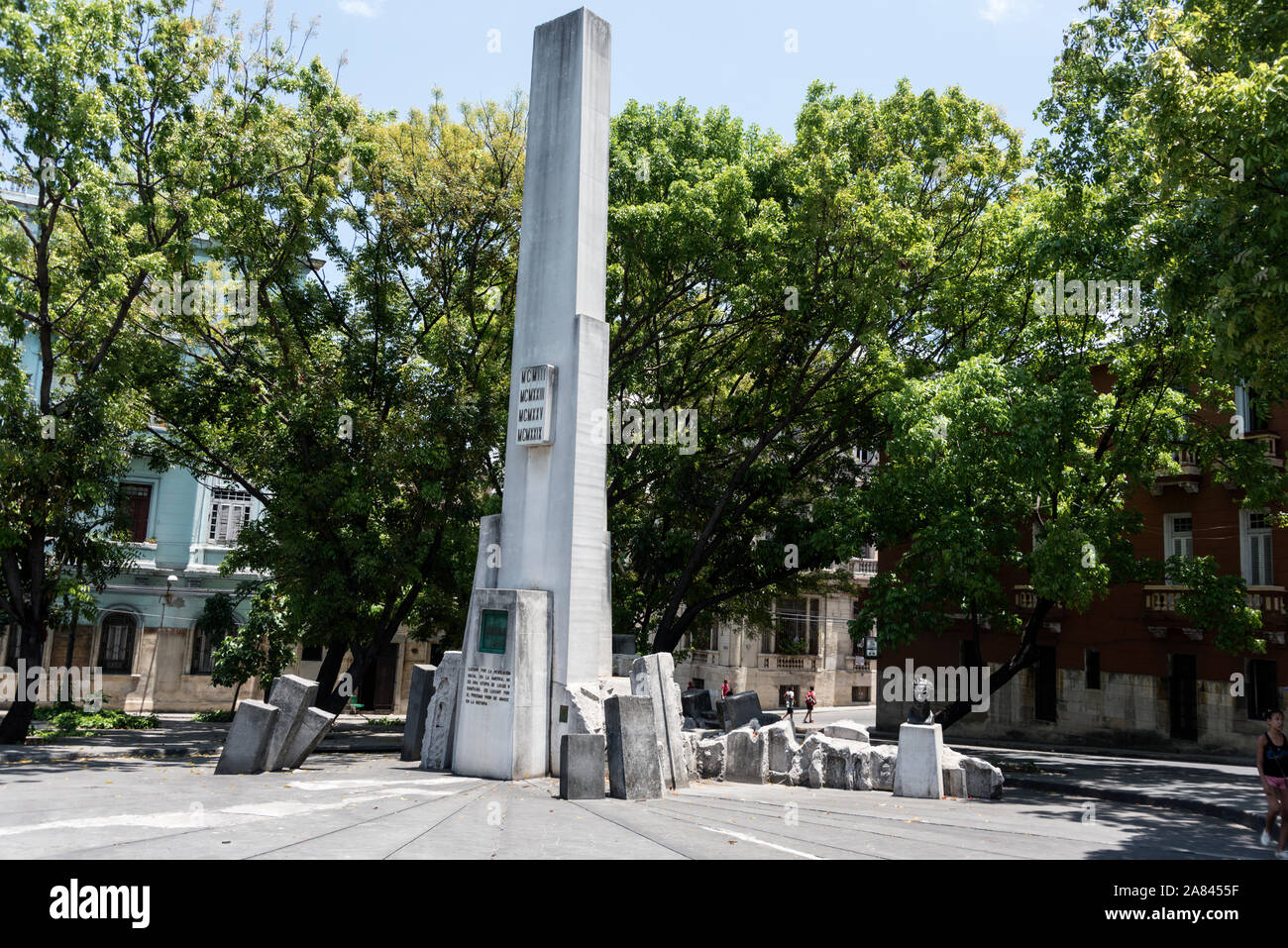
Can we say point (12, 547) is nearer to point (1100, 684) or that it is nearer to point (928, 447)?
point (928, 447)

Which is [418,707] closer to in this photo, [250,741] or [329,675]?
[250,741]

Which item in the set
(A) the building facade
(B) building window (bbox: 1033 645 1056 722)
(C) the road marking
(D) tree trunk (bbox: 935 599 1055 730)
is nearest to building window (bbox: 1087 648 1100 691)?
(B) building window (bbox: 1033 645 1056 722)

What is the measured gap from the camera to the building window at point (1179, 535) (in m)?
27.7

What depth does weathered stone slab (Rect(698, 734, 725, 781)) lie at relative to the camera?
629 inches

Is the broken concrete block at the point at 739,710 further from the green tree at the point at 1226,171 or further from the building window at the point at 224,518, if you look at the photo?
the building window at the point at 224,518

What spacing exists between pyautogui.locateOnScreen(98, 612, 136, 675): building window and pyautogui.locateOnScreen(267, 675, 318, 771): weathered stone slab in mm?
25898

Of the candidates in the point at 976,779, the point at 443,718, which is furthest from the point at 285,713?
the point at 976,779

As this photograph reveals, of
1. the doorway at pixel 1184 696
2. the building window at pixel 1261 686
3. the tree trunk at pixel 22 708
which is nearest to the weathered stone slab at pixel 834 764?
the tree trunk at pixel 22 708

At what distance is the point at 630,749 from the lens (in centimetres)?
1230

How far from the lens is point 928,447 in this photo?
19.8 meters

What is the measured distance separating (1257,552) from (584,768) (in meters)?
22.5

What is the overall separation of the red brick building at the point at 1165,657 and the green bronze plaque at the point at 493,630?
16092 millimetres

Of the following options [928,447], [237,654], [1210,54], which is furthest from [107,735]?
[1210,54]

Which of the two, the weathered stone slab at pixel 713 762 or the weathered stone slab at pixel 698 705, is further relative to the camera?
the weathered stone slab at pixel 698 705
